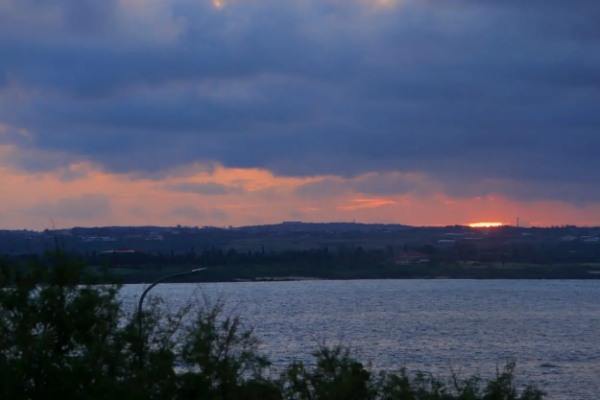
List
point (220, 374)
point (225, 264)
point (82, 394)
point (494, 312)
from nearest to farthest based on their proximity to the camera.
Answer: point (82, 394)
point (220, 374)
point (494, 312)
point (225, 264)

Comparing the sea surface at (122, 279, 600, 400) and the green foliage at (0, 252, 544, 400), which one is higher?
the green foliage at (0, 252, 544, 400)

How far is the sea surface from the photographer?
210ft

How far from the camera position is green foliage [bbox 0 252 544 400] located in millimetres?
23750

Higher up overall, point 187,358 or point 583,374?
point 187,358

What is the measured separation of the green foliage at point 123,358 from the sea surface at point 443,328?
710cm

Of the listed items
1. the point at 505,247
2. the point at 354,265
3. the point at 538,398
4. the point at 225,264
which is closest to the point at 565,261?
the point at 505,247

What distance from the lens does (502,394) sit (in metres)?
30.5

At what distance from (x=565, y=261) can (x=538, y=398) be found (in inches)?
6114

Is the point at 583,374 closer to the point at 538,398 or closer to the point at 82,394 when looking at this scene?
the point at 538,398

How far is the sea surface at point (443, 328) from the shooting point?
64125 mm

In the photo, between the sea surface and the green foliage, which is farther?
the sea surface

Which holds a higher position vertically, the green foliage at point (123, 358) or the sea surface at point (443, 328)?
the green foliage at point (123, 358)

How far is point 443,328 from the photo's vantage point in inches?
3745

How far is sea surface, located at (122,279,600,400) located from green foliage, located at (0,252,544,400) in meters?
7.10
